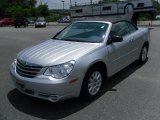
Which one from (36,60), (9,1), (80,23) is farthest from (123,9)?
(9,1)

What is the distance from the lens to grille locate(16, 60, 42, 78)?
4609 millimetres

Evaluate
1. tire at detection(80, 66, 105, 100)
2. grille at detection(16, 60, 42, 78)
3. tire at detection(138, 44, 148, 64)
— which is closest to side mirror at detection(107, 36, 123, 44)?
tire at detection(80, 66, 105, 100)

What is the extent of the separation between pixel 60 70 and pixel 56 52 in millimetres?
631

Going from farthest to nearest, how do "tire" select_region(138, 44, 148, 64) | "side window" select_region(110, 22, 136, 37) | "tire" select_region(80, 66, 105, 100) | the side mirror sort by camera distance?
1. "tire" select_region(138, 44, 148, 64)
2. "side window" select_region(110, 22, 136, 37)
3. the side mirror
4. "tire" select_region(80, 66, 105, 100)

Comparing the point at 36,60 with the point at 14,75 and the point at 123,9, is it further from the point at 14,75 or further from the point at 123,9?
the point at 123,9

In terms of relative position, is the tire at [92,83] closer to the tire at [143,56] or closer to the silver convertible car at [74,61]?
the silver convertible car at [74,61]

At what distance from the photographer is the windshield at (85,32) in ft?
18.9

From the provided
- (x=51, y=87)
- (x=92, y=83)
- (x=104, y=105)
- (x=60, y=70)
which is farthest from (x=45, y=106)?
(x=104, y=105)

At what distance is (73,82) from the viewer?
4.55 meters

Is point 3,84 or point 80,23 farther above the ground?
point 80,23

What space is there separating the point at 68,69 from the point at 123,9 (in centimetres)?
3098

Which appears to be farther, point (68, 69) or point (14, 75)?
point (14, 75)

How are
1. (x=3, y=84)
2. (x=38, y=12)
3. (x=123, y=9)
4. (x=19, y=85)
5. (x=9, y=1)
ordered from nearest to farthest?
(x=19, y=85), (x=3, y=84), (x=123, y=9), (x=38, y=12), (x=9, y=1)

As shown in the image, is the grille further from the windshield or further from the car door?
the car door
